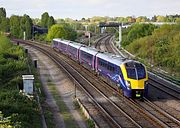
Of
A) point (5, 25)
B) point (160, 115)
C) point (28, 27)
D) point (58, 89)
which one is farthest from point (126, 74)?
point (5, 25)

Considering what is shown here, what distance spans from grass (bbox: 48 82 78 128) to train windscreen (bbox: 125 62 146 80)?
17.6 feet

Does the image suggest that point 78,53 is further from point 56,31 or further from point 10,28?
point 10,28

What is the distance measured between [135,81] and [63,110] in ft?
18.5

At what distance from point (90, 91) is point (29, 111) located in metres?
11.7

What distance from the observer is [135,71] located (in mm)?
28969

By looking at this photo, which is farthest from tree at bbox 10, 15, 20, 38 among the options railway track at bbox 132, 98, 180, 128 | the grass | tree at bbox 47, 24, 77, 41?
railway track at bbox 132, 98, 180, 128

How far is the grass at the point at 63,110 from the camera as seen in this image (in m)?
23.7

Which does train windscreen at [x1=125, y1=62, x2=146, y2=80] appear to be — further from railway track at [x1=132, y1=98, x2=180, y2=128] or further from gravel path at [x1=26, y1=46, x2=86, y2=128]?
gravel path at [x1=26, y1=46, x2=86, y2=128]

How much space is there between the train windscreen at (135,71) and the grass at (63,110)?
537cm

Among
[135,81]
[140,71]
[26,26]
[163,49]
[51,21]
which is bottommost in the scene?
[135,81]

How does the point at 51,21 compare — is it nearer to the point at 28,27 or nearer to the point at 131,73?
the point at 28,27

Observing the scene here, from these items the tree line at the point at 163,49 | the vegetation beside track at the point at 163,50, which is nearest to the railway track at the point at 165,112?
the vegetation beside track at the point at 163,50

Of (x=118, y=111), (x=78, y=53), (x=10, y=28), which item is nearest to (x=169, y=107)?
(x=118, y=111)

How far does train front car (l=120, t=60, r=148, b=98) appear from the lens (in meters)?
28.5
